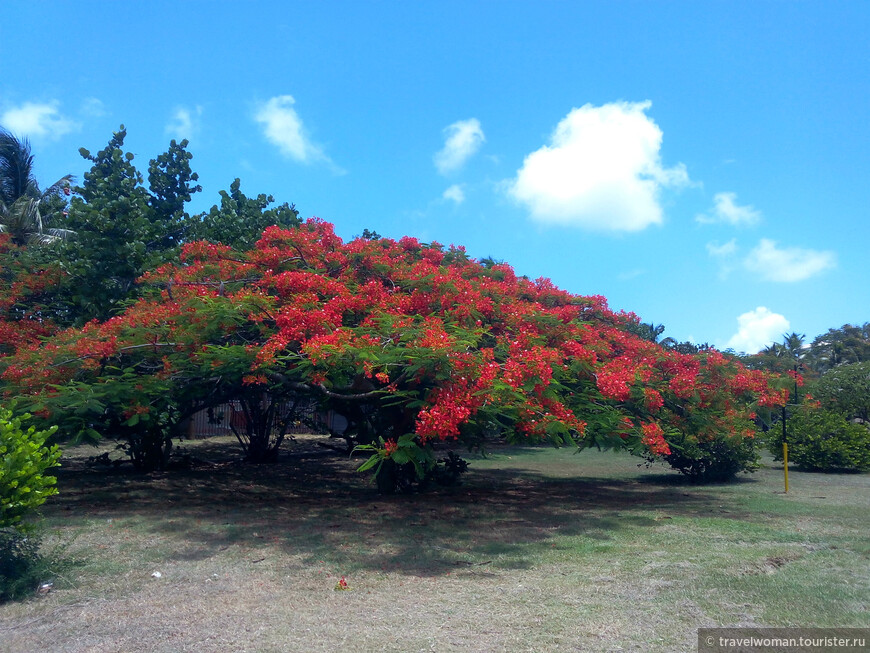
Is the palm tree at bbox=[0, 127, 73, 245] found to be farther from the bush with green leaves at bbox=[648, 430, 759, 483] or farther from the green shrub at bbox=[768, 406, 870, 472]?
the green shrub at bbox=[768, 406, 870, 472]

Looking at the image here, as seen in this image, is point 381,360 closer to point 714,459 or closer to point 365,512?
point 365,512

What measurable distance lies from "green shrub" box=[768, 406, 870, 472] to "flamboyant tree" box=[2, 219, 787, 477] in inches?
251

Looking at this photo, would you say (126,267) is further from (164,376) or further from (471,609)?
(471,609)

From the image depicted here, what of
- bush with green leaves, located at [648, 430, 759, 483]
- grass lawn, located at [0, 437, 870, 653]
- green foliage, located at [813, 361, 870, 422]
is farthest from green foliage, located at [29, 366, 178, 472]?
green foliage, located at [813, 361, 870, 422]

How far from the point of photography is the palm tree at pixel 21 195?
63.4ft

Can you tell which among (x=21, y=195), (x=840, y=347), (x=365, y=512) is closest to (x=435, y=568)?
(x=365, y=512)

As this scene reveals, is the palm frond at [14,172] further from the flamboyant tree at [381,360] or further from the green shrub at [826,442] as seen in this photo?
the green shrub at [826,442]

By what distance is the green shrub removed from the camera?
54.9 ft

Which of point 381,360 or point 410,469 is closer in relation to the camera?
point 381,360

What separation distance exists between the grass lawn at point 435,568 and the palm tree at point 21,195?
33.6ft

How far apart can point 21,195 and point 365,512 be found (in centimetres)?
1917

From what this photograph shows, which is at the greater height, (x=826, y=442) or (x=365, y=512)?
(x=826, y=442)

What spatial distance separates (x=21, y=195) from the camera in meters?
22.2

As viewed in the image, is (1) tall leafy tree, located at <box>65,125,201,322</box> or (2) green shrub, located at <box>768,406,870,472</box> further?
(2) green shrub, located at <box>768,406,870,472</box>
